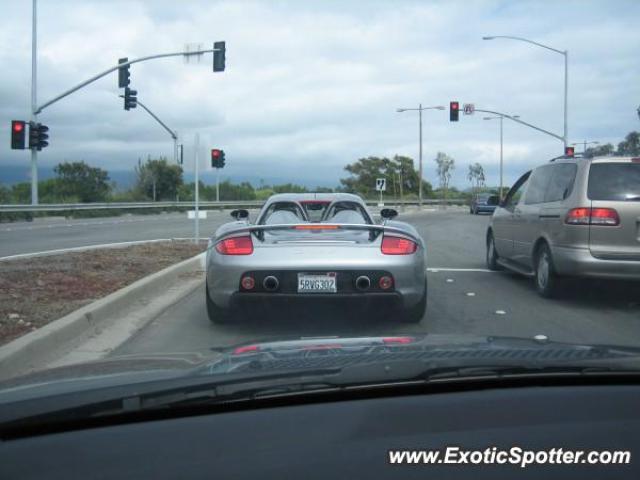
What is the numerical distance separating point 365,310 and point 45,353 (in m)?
2.70

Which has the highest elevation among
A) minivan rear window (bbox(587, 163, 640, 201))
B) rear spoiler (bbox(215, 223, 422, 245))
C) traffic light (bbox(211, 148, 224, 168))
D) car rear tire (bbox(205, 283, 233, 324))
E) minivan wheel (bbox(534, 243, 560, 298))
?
traffic light (bbox(211, 148, 224, 168))

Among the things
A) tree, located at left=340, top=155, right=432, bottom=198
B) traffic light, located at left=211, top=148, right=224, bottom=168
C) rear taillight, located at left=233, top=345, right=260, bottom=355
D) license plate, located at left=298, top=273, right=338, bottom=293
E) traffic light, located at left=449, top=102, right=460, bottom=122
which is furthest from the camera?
tree, located at left=340, top=155, right=432, bottom=198

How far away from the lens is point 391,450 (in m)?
1.88

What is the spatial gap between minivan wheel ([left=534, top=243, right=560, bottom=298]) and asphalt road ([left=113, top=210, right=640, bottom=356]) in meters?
0.13

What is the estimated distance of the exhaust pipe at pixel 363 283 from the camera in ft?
19.4

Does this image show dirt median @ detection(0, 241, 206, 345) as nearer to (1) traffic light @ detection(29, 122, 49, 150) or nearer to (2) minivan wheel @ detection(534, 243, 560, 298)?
(2) minivan wheel @ detection(534, 243, 560, 298)

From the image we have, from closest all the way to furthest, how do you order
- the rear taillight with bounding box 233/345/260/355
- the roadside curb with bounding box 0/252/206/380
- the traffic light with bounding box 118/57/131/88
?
1. the rear taillight with bounding box 233/345/260/355
2. the roadside curb with bounding box 0/252/206/380
3. the traffic light with bounding box 118/57/131/88

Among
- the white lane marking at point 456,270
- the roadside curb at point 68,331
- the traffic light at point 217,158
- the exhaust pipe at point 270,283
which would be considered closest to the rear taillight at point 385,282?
the exhaust pipe at point 270,283

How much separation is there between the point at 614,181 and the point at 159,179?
56570mm

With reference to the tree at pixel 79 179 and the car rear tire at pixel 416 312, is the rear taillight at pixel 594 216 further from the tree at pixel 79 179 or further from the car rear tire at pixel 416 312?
the tree at pixel 79 179

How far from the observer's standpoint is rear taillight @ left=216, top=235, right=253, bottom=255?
6.04 meters

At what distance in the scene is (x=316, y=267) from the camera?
5887mm

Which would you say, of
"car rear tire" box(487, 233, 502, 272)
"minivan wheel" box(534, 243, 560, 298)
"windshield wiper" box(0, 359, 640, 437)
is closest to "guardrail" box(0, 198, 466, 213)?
"car rear tire" box(487, 233, 502, 272)

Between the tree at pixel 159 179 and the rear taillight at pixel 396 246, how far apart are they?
5385 centimetres
